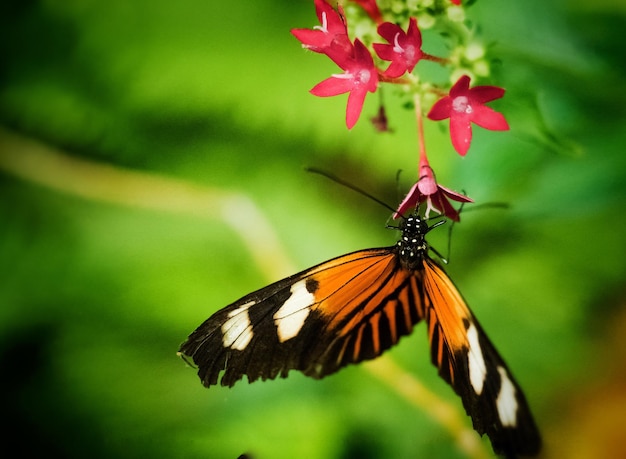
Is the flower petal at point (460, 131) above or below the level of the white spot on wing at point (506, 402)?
above

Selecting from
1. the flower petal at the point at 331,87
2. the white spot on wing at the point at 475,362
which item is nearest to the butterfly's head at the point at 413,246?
the white spot on wing at the point at 475,362

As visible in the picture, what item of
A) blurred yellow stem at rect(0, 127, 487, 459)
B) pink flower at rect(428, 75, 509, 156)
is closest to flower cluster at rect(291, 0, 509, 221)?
pink flower at rect(428, 75, 509, 156)

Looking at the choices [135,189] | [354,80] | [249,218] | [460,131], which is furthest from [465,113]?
[135,189]

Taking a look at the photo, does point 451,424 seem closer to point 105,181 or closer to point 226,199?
point 226,199

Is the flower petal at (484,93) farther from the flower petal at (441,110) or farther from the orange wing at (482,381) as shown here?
the orange wing at (482,381)

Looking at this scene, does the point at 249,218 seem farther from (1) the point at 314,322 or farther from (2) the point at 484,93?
(2) the point at 484,93

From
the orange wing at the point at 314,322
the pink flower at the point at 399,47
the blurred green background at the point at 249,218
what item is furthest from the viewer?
the blurred green background at the point at 249,218
